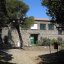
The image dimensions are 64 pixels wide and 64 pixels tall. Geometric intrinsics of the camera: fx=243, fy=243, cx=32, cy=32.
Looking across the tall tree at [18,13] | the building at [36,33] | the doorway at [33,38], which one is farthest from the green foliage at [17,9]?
the doorway at [33,38]

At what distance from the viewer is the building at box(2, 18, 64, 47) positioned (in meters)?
52.2

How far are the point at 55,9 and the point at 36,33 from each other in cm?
3451

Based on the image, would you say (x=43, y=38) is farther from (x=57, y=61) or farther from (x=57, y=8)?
(x=57, y=8)

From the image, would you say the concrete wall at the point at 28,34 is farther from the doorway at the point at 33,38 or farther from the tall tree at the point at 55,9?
the tall tree at the point at 55,9

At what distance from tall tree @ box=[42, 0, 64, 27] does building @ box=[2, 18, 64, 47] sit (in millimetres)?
30493

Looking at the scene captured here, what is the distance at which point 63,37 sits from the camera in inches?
2226

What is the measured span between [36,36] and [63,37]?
637cm

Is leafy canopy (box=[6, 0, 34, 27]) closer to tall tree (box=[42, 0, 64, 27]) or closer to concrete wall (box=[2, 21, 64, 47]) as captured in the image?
concrete wall (box=[2, 21, 64, 47])

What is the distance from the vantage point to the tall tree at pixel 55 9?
19.4 m

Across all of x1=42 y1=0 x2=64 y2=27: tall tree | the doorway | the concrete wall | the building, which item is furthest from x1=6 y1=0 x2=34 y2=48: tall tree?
x1=42 y1=0 x2=64 y2=27: tall tree

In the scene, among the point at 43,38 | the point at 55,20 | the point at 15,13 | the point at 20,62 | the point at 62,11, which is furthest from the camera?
the point at 43,38

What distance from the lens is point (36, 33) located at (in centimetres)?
5466

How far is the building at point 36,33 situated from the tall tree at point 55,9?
30.5 meters

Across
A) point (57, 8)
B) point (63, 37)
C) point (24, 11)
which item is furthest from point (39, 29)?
point (57, 8)
